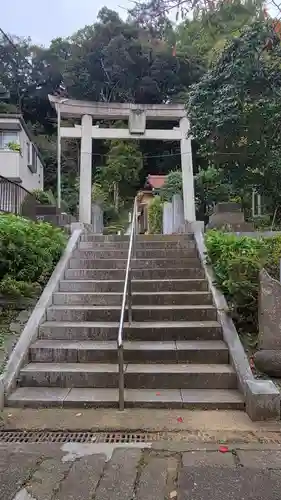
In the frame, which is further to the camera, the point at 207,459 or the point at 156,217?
the point at 156,217

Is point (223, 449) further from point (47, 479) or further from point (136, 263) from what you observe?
point (136, 263)

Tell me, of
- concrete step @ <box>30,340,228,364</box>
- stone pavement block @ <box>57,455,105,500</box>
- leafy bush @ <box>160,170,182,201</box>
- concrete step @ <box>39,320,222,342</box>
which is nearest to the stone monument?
concrete step @ <box>30,340,228,364</box>

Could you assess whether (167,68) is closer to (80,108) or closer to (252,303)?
(80,108)

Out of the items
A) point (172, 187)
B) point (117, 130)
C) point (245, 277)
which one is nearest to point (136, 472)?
point (245, 277)

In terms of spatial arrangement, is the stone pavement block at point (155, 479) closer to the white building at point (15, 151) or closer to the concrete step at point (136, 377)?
the concrete step at point (136, 377)

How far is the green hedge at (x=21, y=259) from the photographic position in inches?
207

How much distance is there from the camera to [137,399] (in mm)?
3656

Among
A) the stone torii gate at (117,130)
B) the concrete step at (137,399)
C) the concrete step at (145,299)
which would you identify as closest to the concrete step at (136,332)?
the concrete step at (145,299)

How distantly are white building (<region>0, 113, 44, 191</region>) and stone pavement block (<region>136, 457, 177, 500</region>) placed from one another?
15333 millimetres

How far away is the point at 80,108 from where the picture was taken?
11.3 metres

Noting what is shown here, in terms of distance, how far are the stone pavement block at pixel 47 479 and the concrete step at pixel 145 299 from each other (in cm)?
271

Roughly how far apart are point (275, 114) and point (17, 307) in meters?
6.62

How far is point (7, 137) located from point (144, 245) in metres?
13.3

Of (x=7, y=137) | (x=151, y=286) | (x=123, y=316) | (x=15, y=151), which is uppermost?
(x=7, y=137)
